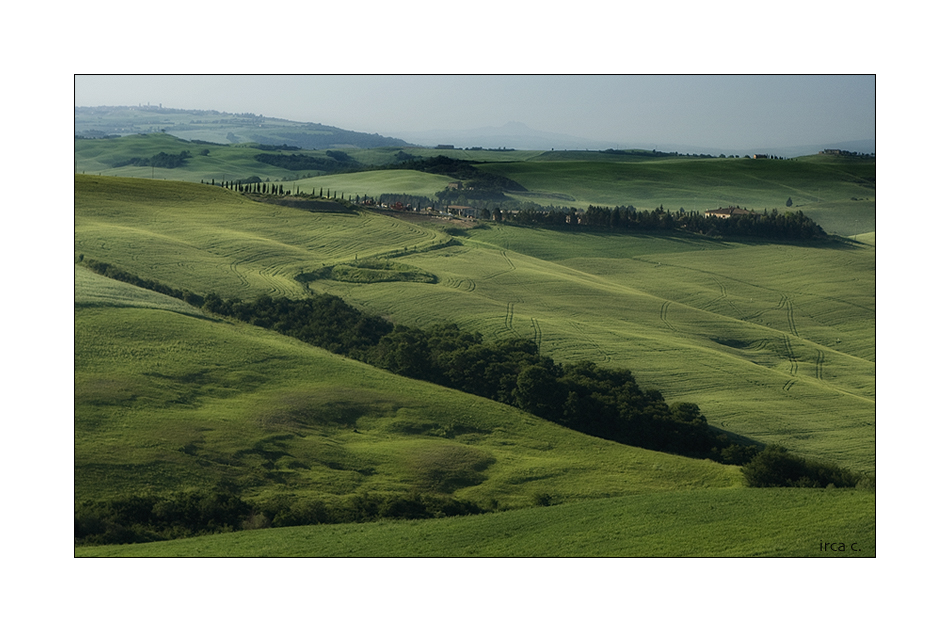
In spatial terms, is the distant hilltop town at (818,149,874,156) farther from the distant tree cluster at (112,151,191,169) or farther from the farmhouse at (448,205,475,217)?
the distant tree cluster at (112,151,191,169)

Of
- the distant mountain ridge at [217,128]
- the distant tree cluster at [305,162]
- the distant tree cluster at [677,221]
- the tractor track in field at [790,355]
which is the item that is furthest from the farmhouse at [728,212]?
the distant tree cluster at [305,162]

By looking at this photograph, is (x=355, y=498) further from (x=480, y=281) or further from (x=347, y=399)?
(x=480, y=281)

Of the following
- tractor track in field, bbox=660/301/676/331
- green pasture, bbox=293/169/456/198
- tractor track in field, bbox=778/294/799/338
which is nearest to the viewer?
tractor track in field, bbox=778/294/799/338

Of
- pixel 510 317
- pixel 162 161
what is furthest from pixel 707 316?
pixel 162 161

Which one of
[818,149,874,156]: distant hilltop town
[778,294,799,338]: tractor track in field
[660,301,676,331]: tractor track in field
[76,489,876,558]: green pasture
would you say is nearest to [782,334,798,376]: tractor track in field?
[778,294,799,338]: tractor track in field

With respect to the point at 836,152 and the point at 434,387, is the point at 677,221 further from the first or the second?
the point at 434,387

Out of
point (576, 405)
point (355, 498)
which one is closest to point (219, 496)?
point (355, 498)

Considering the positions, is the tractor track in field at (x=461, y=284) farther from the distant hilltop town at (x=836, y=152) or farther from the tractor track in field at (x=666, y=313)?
the distant hilltop town at (x=836, y=152)
